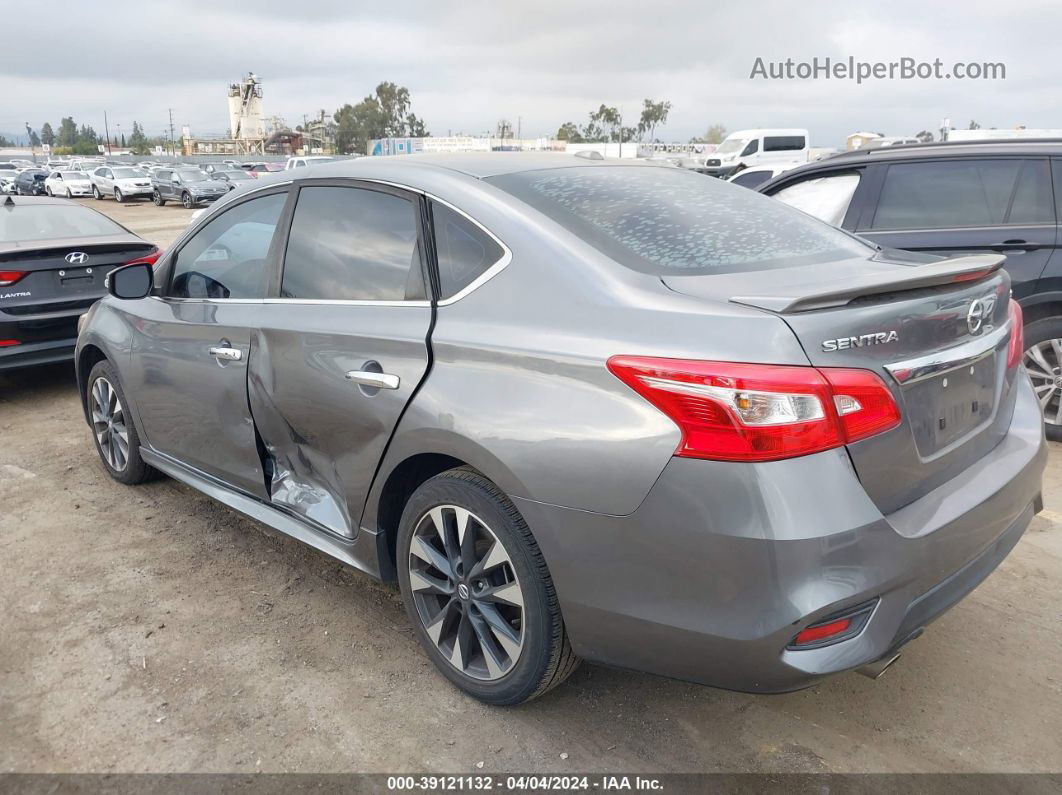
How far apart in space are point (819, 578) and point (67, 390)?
262 inches

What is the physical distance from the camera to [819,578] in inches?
78.0

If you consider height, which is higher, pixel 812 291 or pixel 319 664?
pixel 812 291

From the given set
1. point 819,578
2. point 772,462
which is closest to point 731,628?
point 819,578

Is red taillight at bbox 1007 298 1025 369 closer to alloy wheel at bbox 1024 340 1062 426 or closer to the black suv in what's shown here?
the black suv

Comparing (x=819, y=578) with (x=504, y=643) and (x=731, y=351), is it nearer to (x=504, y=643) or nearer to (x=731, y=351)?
(x=731, y=351)

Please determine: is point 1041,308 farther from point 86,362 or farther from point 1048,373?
point 86,362

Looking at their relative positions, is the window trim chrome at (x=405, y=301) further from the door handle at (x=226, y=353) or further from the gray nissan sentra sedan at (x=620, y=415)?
the door handle at (x=226, y=353)

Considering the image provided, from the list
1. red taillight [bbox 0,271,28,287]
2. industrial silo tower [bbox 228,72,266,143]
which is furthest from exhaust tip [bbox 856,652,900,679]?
industrial silo tower [bbox 228,72,266,143]

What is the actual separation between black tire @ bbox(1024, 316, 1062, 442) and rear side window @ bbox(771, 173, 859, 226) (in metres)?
1.32

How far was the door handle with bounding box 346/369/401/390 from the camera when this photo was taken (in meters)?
2.67

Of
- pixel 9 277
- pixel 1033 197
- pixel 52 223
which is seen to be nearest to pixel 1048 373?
pixel 1033 197

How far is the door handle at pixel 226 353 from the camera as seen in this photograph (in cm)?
335

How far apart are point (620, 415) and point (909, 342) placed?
761 millimetres

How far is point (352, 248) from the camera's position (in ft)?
10.0
